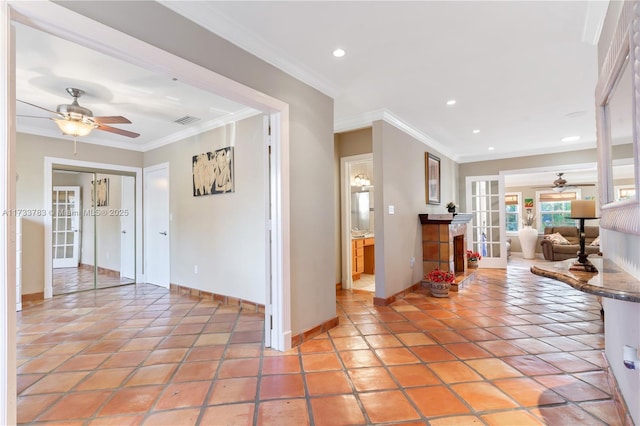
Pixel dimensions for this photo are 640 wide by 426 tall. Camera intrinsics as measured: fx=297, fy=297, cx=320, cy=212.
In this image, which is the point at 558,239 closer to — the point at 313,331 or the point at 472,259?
the point at 472,259

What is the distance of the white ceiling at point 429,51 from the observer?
75.6 inches

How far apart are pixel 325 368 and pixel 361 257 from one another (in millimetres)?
3428

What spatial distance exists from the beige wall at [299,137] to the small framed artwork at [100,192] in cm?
414

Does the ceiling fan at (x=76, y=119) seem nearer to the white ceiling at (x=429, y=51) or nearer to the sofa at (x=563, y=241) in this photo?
the white ceiling at (x=429, y=51)

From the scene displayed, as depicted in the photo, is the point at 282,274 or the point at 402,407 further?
the point at 282,274

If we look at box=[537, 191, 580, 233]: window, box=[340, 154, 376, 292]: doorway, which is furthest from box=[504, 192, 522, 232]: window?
box=[340, 154, 376, 292]: doorway

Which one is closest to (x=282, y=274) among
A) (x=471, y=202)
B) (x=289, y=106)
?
(x=289, y=106)

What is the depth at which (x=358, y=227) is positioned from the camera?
6746 mm

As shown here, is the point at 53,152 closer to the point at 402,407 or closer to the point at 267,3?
the point at 267,3

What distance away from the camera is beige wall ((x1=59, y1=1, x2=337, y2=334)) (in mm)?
1784

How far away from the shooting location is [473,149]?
5984 millimetres

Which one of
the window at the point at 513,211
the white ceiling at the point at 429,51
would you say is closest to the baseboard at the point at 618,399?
the white ceiling at the point at 429,51

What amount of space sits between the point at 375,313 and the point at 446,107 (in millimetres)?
2647

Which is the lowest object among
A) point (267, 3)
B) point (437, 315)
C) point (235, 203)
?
point (437, 315)
